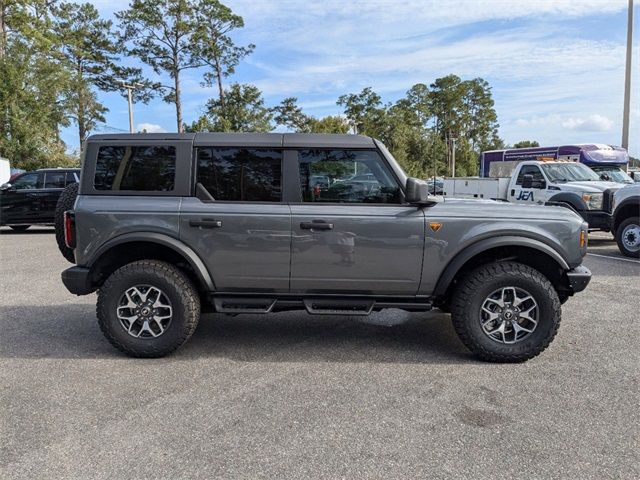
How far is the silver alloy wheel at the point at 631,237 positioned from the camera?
381 inches

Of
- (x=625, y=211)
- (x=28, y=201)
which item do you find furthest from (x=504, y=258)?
(x=28, y=201)

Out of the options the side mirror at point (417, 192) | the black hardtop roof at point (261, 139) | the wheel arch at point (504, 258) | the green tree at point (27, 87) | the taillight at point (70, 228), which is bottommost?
the wheel arch at point (504, 258)

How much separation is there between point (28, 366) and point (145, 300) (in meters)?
1.07

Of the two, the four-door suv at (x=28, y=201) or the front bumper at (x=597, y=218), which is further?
the four-door suv at (x=28, y=201)

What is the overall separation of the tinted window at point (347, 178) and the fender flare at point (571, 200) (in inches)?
331

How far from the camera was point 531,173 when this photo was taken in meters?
12.9

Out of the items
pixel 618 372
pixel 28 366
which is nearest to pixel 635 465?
pixel 618 372

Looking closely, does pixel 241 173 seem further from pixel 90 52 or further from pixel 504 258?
pixel 90 52

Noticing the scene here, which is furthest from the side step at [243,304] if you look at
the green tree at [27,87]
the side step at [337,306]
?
the green tree at [27,87]

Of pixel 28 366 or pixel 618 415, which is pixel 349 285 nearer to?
pixel 618 415

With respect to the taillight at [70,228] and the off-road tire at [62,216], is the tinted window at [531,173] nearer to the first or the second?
the off-road tire at [62,216]

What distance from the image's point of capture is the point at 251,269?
14.0 feet

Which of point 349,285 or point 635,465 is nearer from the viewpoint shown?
point 635,465

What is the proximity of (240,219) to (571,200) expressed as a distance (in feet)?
30.9
